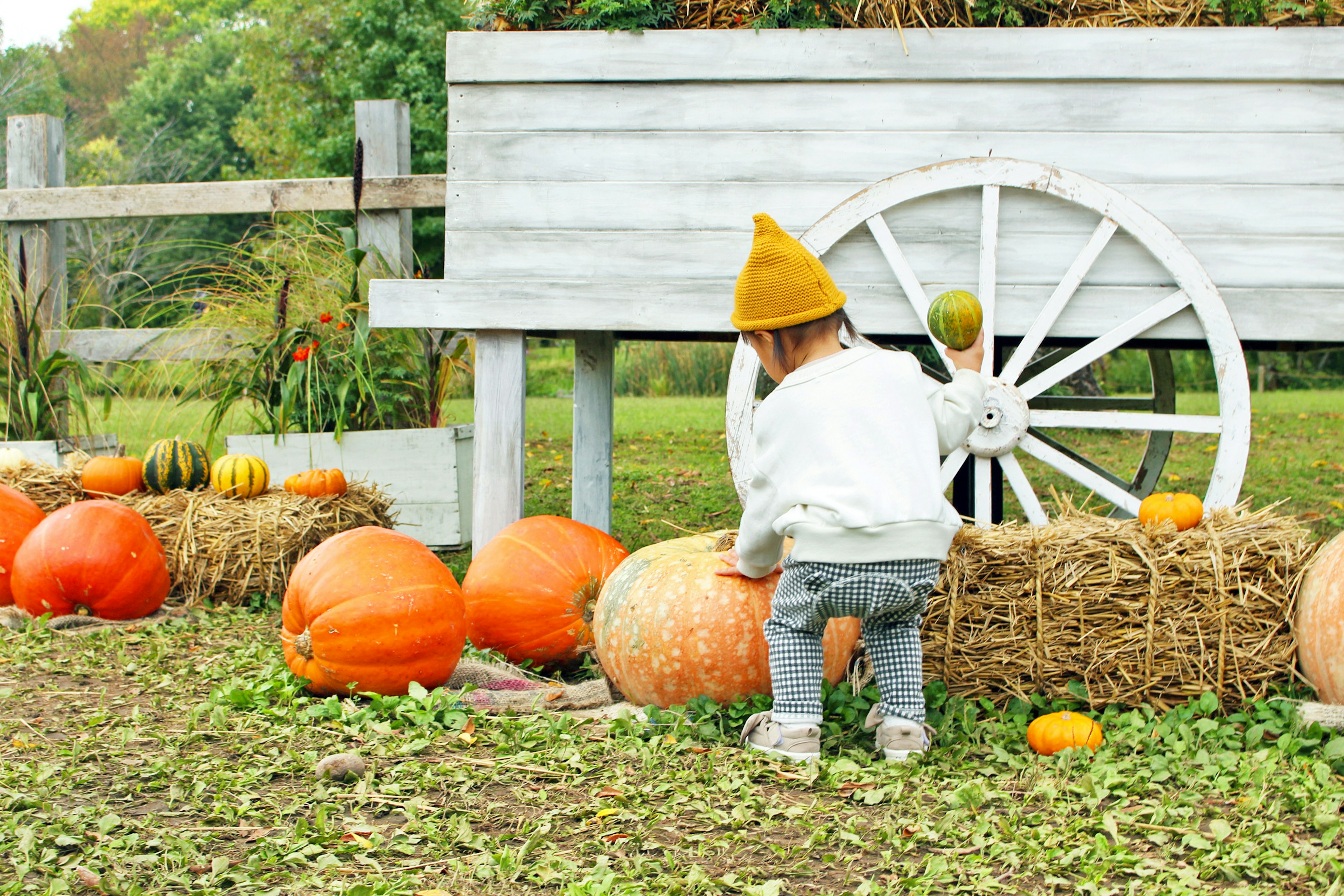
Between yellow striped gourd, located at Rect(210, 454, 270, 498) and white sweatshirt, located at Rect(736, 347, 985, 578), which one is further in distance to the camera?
yellow striped gourd, located at Rect(210, 454, 270, 498)

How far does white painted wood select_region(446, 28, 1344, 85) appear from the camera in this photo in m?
3.47

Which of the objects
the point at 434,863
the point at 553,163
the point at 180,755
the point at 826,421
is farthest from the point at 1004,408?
the point at 180,755

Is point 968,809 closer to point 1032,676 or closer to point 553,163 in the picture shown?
point 1032,676

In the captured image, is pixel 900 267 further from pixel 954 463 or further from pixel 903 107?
pixel 954 463

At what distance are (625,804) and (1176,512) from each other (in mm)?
1837

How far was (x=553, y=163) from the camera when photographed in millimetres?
3852

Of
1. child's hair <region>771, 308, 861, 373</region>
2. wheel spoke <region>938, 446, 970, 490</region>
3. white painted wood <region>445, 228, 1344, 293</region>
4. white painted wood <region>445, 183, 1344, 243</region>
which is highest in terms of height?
white painted wood <region>445, 183, 1344, 243</region>

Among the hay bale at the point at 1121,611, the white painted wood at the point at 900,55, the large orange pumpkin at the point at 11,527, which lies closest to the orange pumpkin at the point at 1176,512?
the hay bale at the point at 1121,611

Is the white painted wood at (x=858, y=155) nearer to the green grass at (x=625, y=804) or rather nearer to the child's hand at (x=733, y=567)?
the child's hand at (x=733, y=567)

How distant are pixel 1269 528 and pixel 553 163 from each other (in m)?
2.70

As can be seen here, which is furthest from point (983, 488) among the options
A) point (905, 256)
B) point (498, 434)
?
point (498, 434)

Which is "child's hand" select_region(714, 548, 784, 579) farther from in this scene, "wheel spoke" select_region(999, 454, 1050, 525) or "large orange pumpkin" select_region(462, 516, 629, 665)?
"wheel spoke" select_region(999, 454, 1050, 525)

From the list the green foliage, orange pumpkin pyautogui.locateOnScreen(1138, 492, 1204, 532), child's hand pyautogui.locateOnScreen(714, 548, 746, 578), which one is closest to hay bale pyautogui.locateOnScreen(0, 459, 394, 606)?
the green foliage

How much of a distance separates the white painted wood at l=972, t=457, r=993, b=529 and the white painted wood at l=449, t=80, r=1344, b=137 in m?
1.19
